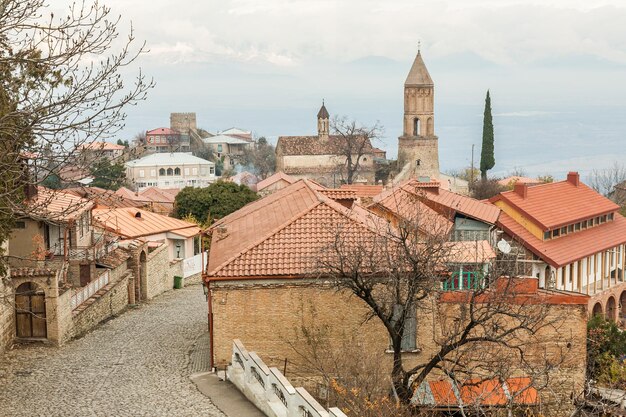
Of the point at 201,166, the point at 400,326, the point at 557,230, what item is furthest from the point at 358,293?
the point at 201,166

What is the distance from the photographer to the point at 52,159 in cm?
1381

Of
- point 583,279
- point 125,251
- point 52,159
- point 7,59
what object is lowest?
point 583,279

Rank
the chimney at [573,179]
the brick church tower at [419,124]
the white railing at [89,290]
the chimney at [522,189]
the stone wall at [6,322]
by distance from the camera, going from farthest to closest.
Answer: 1. the brick church tower at [419,124]
2. the chimney at [573,179]
3. the chimney at [522,189]
4. the white railing at [89,290]
5. the stone wall at [6,322]

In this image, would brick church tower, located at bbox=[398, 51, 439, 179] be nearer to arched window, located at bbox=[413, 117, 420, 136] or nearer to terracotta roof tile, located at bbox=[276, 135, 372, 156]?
arched window, located at bbox=[413, 117, 420, 136]

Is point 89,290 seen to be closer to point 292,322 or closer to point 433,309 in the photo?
point 292,322

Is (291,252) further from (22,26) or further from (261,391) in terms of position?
(22,26)

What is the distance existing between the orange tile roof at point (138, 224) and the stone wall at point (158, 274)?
2708mm

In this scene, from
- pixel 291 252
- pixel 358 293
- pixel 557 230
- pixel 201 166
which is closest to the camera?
pixel 358 293

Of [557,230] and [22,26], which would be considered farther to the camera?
[557,230]

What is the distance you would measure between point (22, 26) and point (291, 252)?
8423 millimetres

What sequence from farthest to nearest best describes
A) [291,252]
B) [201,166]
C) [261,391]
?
[201,166] → [291,252] → [261,391]

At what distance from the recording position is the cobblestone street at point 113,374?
1744 cm

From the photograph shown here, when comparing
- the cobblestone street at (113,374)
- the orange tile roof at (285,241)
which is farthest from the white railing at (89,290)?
Result: the orange tile roof at (285,241)

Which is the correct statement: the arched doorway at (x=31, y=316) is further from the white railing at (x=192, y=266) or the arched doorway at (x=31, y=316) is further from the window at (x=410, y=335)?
the white railing at (x=192, y=266)
